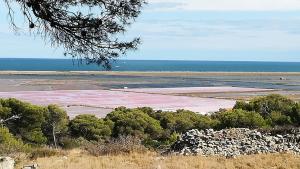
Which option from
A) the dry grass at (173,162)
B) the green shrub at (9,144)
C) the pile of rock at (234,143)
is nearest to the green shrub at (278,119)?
the pile of rock at (234,143)

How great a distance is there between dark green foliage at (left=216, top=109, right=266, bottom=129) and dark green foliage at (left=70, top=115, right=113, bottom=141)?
6.19 metres

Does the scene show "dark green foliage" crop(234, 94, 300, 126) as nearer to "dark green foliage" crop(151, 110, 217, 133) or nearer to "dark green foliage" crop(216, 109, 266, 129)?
"dark green foliage" crop(216, 109, 266, 129)

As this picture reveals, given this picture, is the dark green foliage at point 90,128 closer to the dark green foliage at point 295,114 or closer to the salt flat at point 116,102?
the dark green foliage at point 295,114

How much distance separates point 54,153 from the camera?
734 inches

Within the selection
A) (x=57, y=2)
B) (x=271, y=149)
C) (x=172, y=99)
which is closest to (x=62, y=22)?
(x=57, y=2)

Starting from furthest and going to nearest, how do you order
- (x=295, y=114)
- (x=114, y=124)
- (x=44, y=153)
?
(x=295, y=114)
(x=114, y=124)
(x=44, y=153)

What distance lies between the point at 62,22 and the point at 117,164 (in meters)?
6.33

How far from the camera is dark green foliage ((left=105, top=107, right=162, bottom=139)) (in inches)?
1224

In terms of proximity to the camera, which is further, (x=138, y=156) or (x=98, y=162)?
(x=138, y=156)

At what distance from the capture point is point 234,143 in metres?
19.3

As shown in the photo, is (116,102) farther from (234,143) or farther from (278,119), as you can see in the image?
(234,143)

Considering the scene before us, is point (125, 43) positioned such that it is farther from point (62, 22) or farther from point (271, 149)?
point (271, 149)

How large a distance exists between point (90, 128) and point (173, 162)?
52.3 ft

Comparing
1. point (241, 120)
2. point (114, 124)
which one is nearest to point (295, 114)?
point (241, 120)
